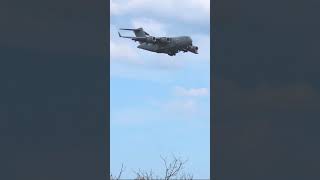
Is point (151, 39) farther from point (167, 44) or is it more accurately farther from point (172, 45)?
point (172, 45)

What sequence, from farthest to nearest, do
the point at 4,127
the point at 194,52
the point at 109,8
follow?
A: the point at 194,52 → the point at 109,8 → the point at 4,127

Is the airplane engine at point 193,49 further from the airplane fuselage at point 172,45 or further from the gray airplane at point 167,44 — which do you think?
the airplane fuselage at point 172,45

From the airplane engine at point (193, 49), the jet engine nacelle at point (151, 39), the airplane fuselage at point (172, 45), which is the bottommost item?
the airplane engine at point (193, 49)

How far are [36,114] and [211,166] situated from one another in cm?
416

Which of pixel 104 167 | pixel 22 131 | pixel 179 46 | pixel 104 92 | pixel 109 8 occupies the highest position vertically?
pixel 179 46

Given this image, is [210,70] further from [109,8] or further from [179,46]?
[179,46]

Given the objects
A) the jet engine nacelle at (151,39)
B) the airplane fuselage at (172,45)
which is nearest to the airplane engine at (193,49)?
the airplane fuselage at (172,45)

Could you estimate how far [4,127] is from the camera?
12477 mm

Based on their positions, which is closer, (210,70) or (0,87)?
(0,87)

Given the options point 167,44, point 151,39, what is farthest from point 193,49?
point 151,39

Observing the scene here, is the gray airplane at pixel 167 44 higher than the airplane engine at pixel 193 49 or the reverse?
higher

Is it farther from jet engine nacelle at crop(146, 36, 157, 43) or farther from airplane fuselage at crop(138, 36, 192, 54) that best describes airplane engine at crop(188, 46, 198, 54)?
jet engine nacelle at crop(146, 36, 157, 43)

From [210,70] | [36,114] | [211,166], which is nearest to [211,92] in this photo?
[210,70]

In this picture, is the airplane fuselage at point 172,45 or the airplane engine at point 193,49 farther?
the airplane fuselage at point 172,45
